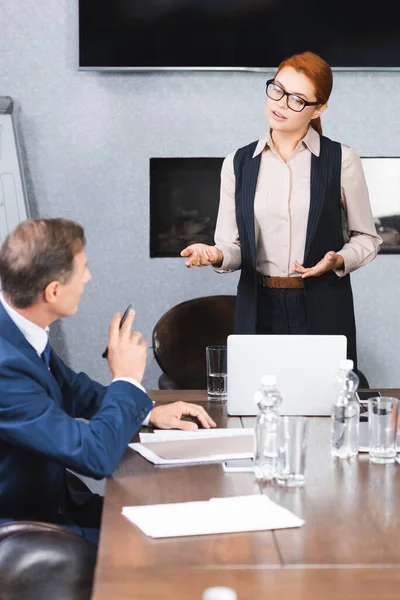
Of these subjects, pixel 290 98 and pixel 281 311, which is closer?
pixel 290 98

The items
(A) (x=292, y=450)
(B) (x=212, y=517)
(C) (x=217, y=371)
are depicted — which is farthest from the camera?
(C) (x=217, y=371)

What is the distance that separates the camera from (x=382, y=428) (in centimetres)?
196

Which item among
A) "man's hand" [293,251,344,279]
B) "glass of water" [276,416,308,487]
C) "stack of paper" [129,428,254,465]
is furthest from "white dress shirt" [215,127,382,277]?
"glass of water" [276,416,308,487]

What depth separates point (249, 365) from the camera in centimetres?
232

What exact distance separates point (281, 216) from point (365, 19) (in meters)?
1.53

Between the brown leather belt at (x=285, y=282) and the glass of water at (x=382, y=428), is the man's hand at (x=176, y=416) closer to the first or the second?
the glass of water at (x=382, y=428)

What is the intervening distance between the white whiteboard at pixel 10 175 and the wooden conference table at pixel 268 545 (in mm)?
2377

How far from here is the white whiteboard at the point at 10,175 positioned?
13.3 ft

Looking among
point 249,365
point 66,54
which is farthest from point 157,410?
point 66,54

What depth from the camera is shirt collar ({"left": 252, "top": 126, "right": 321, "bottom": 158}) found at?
3059 mm

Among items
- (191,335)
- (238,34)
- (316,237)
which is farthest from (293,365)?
(238,34)

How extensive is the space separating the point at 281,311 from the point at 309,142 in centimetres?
56

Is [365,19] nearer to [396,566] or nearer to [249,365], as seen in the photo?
[249,365]

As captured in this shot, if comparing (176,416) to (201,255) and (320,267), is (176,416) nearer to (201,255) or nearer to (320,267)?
(201,255)
